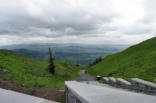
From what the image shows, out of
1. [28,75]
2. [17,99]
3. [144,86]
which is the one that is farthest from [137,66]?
[28,75]

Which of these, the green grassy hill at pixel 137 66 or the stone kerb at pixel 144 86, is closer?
the stone kerb at pixel 144 86

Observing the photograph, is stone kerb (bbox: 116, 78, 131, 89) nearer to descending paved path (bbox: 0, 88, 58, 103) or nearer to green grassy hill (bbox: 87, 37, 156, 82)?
green grassy hill (bbox: 87, 37, 156, 82)

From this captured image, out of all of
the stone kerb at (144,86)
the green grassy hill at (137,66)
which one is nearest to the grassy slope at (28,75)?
the stone kerb at (144,86)

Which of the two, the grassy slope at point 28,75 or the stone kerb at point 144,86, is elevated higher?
the stone kerb at point 144,86

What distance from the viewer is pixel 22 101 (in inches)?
65.9

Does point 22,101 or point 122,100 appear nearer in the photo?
point 22,101

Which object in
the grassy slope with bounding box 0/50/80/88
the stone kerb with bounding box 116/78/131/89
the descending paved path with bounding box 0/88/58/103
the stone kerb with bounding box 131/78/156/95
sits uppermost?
the descending paved path with bounding box 0/88/58/103

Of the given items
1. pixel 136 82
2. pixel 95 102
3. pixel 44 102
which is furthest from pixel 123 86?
pixel 44 102

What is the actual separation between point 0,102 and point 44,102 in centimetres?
82

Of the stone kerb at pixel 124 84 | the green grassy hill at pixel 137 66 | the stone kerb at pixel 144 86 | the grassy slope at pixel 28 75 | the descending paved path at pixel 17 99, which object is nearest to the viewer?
the descending paved path at pixel 17 99

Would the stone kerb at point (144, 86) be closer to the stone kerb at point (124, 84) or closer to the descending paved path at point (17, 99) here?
the stone kerb at point (124, 84)

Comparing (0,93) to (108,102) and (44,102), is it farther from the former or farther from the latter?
(108,102)

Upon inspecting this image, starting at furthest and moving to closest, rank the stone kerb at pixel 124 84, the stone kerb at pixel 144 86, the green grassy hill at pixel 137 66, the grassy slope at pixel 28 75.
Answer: the grassy slope at pixel 28 75
the green grassy hill at pixel 137 66
the stone kerb at pixel 124 84
the stone kerb at pixel 144 86

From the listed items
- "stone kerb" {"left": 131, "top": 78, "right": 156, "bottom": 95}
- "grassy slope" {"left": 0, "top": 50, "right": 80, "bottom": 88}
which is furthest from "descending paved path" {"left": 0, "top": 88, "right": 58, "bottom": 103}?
"grassy slope" {"left": 0, "top": 50, "right": 80, "bottom": 88}
